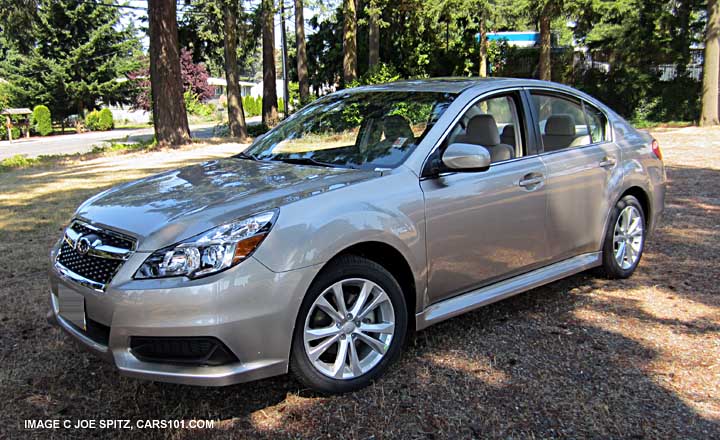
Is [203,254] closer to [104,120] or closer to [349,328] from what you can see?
[349,328]

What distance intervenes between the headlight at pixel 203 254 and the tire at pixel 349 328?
407 mm

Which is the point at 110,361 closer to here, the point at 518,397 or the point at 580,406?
the point at 518,397

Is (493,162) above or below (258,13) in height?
below

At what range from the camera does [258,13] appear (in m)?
30.1

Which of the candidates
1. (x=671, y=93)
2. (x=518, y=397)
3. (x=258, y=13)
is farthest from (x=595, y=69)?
(x=518, y=397)

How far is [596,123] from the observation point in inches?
188

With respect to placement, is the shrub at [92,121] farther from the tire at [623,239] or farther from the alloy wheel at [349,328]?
the alloy wheel at [349,328]

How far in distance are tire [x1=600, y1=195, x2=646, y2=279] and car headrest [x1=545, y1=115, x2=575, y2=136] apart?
701 mm

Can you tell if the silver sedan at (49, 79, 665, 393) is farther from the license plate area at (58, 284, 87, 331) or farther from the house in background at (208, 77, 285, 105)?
the house in background at (208, 77, 285, 105)

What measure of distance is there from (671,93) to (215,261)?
88.9 feet

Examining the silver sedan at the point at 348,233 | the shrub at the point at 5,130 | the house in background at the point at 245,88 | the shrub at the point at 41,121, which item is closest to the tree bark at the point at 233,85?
the silver sedan at the point at 348,233

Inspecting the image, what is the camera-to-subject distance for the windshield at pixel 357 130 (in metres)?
3.71

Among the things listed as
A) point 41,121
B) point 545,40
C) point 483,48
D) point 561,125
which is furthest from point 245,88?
point 561,125

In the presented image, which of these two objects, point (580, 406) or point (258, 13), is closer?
point (580, 406)
